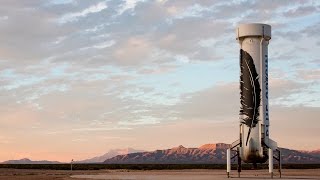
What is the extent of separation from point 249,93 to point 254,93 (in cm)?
50

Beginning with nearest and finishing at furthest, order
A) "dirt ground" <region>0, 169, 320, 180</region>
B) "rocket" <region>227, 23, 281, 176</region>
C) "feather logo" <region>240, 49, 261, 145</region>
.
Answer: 1. "rocket" <region>227, 23, 281, 176</region>
2. "feather logo" <region>240, 49, 261, 145</region>
3. "dirt ground" <region>0, 169, 320, 180</region>

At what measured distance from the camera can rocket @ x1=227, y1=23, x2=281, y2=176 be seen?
5016 centimetres

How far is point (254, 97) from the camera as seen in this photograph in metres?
50.6

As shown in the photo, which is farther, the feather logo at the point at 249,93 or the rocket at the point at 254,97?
the feather logo at the point at 249,93

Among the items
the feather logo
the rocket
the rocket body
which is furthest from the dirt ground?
the feather logo

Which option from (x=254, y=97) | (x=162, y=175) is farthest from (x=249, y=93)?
(x=162, y=175)

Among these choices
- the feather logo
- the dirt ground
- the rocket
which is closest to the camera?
the rocket

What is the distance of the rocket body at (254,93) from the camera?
165 ft

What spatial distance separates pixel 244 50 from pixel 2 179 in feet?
97.7

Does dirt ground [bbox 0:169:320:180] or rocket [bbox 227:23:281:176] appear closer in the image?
rocket [bbox 227:23:281:176]

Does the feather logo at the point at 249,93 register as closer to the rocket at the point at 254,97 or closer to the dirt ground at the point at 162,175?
the rocket at the point at 254,97

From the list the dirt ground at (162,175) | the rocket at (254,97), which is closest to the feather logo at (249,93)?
the rocket at (254,97)

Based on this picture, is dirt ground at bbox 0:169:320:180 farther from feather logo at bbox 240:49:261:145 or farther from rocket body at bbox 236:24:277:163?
feather logo at bbox 240:49:261:145

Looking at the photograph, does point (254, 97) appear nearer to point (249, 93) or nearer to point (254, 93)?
point (254, 93)
